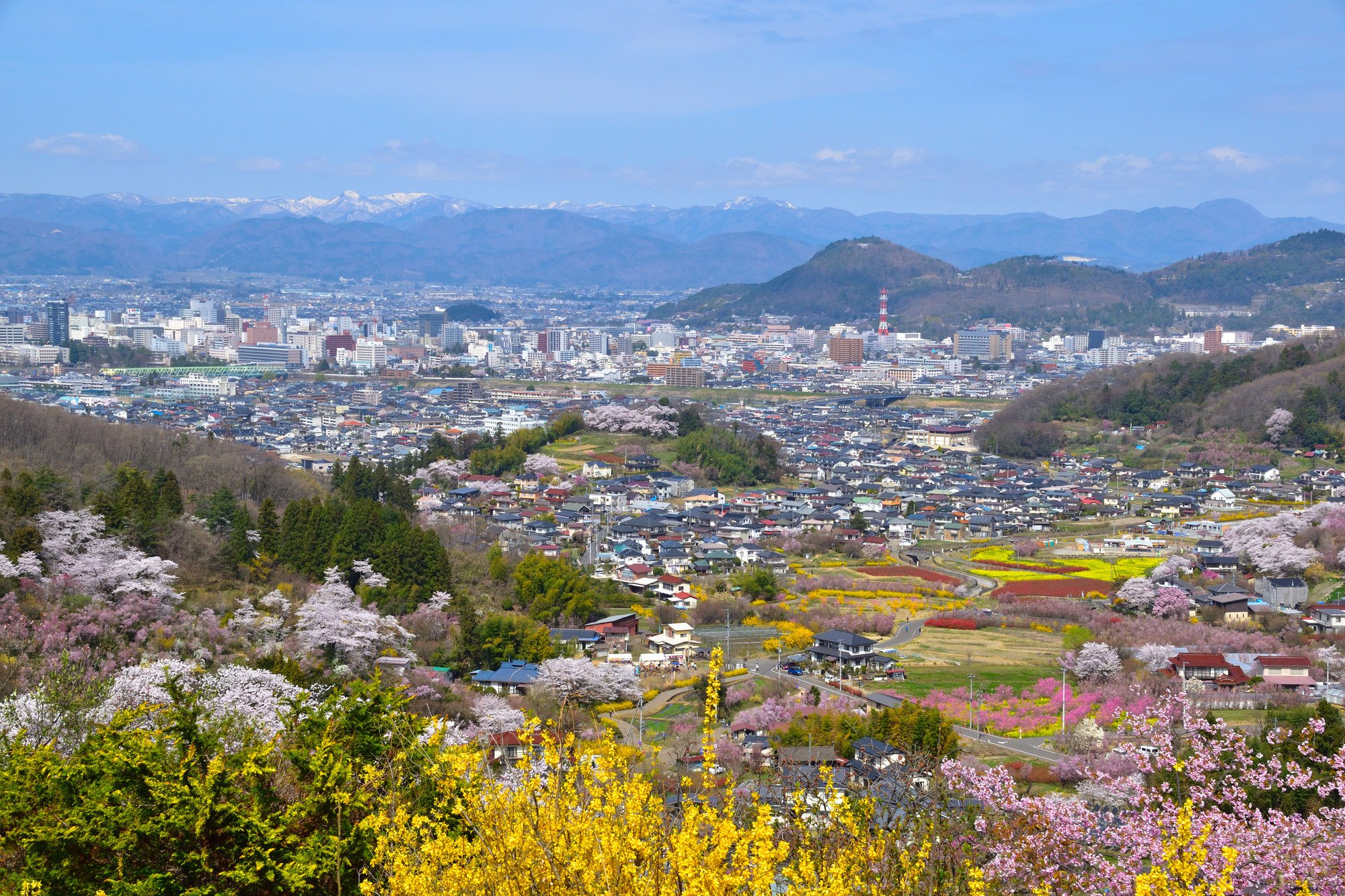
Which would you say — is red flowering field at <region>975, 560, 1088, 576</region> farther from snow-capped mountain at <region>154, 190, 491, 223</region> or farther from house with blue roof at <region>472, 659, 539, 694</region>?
snow-capped mountain at <region>154, 190, 491, 223</region>

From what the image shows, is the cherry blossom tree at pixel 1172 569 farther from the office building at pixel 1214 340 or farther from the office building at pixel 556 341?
the office building at pixel 556 341

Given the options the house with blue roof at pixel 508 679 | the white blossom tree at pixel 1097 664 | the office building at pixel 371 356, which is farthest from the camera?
the office building at pixel 371 356

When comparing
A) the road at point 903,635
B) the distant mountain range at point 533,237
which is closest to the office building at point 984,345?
the road at point 903,635

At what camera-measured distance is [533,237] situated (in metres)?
139

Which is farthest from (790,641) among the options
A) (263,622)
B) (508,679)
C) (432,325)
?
(432,325)

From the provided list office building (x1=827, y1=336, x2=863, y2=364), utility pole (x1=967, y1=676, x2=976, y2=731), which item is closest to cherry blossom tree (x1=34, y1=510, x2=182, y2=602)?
utility pole (x1=967, y1=676, x2=976, y2=731)

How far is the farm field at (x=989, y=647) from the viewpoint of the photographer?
42.3ft

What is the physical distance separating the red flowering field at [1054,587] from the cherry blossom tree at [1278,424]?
11.1 m

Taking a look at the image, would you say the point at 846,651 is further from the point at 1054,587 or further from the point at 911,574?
the point at 911,574

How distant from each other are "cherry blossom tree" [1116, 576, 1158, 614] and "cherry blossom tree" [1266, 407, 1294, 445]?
12.5 m

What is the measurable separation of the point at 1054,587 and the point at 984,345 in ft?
130

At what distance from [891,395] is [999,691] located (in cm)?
3020

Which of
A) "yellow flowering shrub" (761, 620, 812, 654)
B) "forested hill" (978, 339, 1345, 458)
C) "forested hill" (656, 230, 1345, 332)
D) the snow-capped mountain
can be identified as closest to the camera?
"yellow flowering shrub" (761, 620, 812, 654)

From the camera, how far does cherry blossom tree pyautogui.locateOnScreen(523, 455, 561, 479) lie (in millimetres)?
23297
